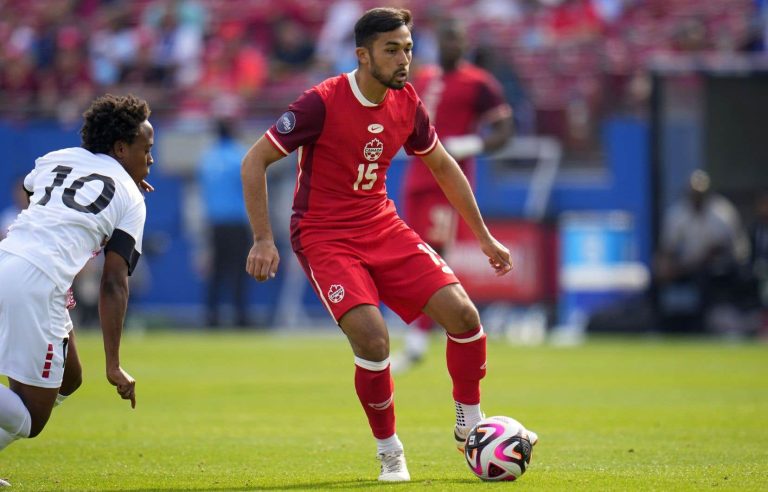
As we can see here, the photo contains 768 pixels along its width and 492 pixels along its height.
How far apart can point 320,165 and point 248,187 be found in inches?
21.0

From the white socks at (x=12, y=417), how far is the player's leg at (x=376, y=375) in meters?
Result: 1.71

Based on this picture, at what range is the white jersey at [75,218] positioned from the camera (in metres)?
6.07

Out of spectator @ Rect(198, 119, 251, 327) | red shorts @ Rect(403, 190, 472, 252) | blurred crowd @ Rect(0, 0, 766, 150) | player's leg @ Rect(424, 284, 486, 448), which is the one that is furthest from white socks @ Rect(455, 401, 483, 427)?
spectator @ Rect(198, 119, 251, 327)

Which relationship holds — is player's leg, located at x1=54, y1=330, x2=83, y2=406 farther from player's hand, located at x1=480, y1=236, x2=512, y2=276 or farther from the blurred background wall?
the blurred background wall

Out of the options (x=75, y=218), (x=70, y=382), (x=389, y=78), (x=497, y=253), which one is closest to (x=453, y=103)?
(x=497, y=253)

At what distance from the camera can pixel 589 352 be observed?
1611 cm

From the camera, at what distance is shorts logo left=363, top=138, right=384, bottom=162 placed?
7.06 metres

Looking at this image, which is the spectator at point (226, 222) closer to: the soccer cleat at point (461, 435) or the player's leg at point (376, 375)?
the soccer cleat at point (461, 435)

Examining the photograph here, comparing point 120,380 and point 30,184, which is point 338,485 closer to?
point 120,380

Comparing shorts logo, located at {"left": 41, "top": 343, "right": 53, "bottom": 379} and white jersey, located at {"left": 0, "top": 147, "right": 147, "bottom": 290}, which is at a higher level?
white jersey, located at {"left": 0, "top": 147, "right": 147, "bottom": 290}

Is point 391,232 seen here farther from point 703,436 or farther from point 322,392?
point 322,392

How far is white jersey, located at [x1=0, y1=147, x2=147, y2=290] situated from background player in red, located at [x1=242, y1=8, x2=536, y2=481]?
75 cm

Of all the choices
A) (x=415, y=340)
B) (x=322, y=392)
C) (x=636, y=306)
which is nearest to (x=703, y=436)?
(x=322, y=392)

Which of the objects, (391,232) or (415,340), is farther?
(415,340)
